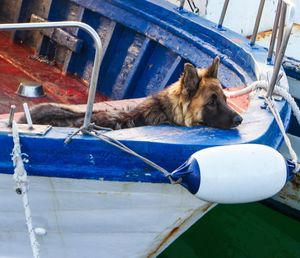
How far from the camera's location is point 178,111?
428 cm

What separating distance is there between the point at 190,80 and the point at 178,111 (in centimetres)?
26

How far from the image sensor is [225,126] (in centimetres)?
392

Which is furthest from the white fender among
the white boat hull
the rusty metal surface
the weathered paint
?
the rusty metal surface

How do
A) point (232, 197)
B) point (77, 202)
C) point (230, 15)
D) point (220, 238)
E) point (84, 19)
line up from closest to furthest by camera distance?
point (232, 197), point (77, 202), point (220, 238), point (84, 19), point (230, 15)

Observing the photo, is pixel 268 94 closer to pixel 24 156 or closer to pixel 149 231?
pixel 149 231

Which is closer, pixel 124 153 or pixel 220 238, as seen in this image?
pixel 124 153

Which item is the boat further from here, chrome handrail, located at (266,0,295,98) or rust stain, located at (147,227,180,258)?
chrome handrail, located at (266,0,295,98)

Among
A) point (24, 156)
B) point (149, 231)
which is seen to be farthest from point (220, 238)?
point (24, 156)

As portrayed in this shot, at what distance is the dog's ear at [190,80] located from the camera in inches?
161

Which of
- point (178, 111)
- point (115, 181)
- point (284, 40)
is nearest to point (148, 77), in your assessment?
point (178, 111)

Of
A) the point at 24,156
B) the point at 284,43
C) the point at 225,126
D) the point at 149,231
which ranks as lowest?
the point at 149,231

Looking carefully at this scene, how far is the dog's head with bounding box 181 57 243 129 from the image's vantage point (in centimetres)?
404

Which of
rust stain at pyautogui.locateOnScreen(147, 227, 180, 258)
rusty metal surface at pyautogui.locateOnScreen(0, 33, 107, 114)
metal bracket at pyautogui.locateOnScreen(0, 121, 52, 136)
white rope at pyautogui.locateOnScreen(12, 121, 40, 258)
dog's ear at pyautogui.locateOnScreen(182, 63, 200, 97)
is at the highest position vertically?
dog's ear at pyautogui.locateOnScreen(182, 63, 200, 97)

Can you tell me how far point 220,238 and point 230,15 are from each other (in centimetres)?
404
